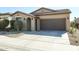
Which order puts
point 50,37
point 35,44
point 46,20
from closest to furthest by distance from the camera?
point 35,44 < point 50,37 < point 46,20

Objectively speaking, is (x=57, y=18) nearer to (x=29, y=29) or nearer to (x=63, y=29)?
(x=63, y=29)

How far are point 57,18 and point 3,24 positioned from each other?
8.20 m

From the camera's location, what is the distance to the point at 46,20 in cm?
2230

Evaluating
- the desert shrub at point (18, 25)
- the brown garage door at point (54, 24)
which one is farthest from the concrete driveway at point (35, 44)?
the brown garage door at point (54, 24)

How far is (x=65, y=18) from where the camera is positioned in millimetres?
20984

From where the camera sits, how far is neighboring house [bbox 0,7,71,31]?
20906 millimetres

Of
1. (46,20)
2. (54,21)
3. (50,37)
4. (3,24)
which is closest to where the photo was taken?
(50,37)

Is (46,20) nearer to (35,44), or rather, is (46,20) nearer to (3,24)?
(3,24)

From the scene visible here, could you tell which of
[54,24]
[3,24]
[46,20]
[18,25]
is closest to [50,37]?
[18,25]

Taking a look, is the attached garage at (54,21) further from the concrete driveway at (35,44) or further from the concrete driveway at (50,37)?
the concrete driveway at (35,44)

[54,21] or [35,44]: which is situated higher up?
[54,21]

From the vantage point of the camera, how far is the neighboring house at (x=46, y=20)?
20.9 m

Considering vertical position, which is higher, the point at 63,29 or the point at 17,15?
the point at 17,15
